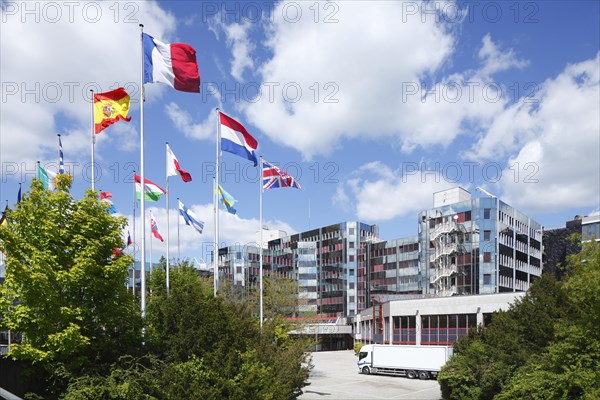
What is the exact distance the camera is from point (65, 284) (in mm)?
17719

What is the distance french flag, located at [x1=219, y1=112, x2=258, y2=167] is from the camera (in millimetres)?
26234

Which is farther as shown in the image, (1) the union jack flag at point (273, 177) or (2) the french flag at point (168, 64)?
(1) the union jack flag at point (273, 177)

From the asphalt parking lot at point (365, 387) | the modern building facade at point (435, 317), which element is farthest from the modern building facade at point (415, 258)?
the asphalt parking lot at point (365, 387)

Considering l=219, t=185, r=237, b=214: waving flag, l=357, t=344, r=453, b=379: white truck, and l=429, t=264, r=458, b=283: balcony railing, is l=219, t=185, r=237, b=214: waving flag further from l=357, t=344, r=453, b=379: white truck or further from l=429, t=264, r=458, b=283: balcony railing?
l=429, t=264, r=458, b=283: balcony railing

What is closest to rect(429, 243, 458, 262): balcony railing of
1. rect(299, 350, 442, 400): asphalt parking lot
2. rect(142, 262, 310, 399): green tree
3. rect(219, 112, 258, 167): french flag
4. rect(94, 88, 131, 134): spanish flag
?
rect(299, 350, 442, 400): asphalt parking lot

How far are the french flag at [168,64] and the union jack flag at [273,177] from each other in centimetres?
1244

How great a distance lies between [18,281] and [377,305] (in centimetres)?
5661

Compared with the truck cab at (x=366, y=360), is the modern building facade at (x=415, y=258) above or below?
above

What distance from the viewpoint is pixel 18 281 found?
17.1 metres

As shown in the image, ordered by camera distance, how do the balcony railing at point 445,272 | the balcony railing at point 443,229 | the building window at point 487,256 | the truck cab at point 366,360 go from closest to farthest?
1. the truck cab at point 366,360
2. the building window at point 487,256
3. the balcony railing at point 445,272
4. the balcony railing at point 443,229

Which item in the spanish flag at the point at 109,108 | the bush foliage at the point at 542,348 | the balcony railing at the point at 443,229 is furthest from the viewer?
the balcony railing at the point at 443,229

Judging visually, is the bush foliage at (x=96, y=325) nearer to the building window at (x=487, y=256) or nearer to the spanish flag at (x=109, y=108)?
the spanish flag at (x=109, y=108)

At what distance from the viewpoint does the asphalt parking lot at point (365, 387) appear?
37.3m

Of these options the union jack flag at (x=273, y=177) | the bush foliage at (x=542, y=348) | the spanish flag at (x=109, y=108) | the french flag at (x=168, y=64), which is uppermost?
the french flag at (x=168, y=64)
